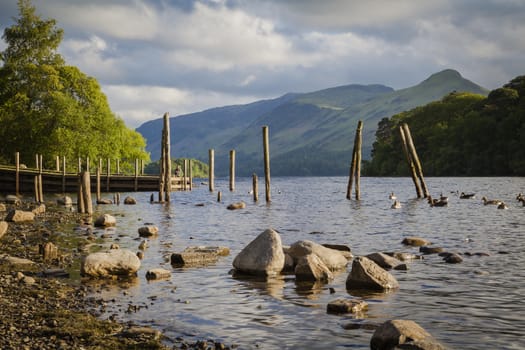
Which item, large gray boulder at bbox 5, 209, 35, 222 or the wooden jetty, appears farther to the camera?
the wooden jetty

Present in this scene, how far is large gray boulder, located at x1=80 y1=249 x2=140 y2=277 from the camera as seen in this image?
13391 mm

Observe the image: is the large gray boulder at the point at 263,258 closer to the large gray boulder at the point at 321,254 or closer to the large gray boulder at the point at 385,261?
the large gray boulder at the point at 321,254

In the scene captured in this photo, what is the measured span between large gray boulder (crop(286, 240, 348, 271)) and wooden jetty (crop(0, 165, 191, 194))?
4122 centimetres

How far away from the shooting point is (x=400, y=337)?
25.9 ft

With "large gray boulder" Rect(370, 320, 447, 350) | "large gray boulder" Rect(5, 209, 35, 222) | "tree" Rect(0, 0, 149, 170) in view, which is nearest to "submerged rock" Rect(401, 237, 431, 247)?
"large gray boulder" Rect(370, 320, 447, 350)

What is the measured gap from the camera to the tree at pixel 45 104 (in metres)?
60.8

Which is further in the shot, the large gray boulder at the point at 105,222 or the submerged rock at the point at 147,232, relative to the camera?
the large gray boulder at the point at 105,222

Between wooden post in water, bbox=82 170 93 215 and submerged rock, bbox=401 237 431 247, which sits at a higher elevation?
wooden post in water, bbox=82 170 93 215

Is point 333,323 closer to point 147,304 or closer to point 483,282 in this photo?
point 147,304

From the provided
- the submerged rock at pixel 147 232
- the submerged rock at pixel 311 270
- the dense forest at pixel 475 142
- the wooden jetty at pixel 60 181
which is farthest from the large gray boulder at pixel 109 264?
the dense forest at pixel 475 142

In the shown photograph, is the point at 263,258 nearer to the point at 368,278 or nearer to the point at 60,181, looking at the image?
the point at 368,278

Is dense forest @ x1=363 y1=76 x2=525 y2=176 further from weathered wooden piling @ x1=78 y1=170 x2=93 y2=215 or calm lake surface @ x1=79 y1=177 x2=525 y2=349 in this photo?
calm lake surface @ x1=79 y1=177 x2=525 y2=349

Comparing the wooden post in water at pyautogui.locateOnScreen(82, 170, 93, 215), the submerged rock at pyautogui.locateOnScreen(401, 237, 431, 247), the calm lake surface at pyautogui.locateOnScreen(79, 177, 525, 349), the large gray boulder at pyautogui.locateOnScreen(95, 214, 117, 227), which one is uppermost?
the wooden post in water at pyautogui.locateOnScreen(82, 170, 93, 215)

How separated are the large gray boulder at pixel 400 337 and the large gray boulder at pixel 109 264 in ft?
24.6
